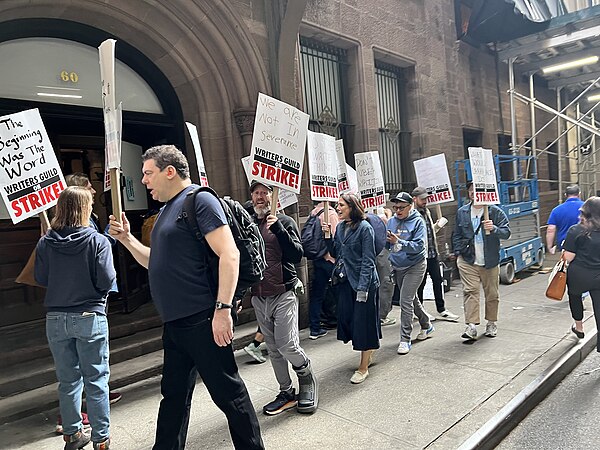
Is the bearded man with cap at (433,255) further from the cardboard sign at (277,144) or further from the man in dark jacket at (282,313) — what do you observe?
the man in dark jacket at (282,313)

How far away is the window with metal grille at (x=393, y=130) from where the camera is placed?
29.8 feet

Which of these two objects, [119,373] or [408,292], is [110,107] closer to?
[119,373]

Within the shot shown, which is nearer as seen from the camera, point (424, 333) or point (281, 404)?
point (281, 404)

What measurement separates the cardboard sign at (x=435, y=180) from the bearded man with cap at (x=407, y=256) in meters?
1.61

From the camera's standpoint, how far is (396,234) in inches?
207

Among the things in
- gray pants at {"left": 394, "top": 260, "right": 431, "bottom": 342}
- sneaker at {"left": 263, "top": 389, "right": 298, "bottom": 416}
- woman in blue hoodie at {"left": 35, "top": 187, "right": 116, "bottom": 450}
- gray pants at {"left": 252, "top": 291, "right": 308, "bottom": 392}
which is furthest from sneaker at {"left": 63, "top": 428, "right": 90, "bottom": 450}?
gray pants at {"left": 394, "top": 260, "right": 431, "bottom": 342}

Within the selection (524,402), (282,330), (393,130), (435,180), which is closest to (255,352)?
(282,330)

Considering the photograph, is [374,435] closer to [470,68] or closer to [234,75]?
[234,75]

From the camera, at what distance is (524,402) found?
143 inches

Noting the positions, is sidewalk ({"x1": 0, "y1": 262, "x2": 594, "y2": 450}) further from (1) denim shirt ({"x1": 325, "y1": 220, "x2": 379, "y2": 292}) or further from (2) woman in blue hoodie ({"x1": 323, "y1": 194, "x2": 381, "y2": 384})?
(1) denim shirt ({"x1": 325, "y1": 220, "x2": 379, "y2": 292})

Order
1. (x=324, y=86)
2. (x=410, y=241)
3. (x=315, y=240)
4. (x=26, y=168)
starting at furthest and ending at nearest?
(x=324, y=86) → (x=315, y=240) → (x=410, y=241) → (x=26, y=168)

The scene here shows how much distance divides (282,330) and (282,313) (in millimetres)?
133

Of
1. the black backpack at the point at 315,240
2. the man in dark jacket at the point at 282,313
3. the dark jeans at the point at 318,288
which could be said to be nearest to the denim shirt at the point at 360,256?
the man in dark jacket at the point at 282,313

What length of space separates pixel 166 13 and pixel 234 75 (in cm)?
108
